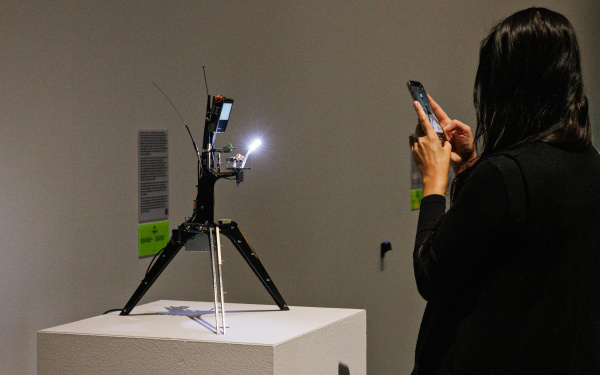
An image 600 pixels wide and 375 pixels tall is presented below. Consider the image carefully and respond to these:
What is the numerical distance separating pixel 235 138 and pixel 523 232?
2158 mm

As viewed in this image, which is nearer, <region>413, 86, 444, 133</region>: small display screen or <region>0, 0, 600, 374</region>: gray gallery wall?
<region>413, 86, 444, 133</region>: small display screen

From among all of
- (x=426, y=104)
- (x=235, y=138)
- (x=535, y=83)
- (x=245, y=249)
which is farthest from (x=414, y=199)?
(x=535, y=83)

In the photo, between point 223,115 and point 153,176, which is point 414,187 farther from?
point 223,115

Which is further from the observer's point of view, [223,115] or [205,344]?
[223,115]

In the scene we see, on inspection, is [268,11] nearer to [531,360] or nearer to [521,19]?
[521,19]

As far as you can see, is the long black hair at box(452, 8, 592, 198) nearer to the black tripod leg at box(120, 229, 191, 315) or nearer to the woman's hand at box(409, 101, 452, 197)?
the woman's hand at box(409, 101, 452, 197)

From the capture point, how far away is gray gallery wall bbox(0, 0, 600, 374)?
2219 mm

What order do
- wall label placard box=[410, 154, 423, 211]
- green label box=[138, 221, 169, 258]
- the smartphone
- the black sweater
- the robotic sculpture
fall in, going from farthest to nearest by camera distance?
wall label placard box=[410, 154, 423, 211] < green label box=[138, 221, 169, 258] < the robotic sculpture < the smartphone < the black sweater

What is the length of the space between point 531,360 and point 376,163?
292 cm

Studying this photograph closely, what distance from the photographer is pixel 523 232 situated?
48.8 inches

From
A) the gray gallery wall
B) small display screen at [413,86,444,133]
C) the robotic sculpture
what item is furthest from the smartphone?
the gray gallery wall

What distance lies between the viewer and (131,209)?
8.57 feet

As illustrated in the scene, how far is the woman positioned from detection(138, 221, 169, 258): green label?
152cm

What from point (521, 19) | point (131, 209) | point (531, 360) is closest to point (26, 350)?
point (131, 209)
